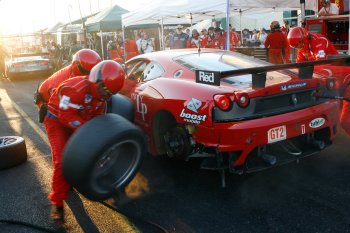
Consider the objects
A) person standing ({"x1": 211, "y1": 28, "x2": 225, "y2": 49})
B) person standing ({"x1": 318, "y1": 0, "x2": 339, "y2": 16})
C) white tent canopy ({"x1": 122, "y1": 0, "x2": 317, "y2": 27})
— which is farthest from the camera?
person standing ({"x1": 211, "y1": 28, "x2": 225, "y2": 49})

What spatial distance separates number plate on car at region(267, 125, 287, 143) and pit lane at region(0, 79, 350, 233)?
21.8 inches

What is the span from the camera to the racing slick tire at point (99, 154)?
113 inches

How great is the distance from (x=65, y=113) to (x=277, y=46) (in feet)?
26.2

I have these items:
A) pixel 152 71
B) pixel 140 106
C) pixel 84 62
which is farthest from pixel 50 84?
pixel 152 71

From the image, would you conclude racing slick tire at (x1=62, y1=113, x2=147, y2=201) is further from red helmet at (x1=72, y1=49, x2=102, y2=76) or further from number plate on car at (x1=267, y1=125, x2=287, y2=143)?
number plate on car at (x1=267, y1=125, x2=287, y2=143)

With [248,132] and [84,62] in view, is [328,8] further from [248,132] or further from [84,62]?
[84,62]

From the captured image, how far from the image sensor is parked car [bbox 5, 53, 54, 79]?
15.2 m

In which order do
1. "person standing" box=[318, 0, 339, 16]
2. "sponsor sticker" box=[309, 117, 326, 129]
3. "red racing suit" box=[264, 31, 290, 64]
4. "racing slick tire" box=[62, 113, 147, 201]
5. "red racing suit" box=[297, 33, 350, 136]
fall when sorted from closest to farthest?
"racing slick tire" box=[62, 113, 147, 201]
"sponsor sticker" box=[309, 117, 326, 129]
"red racing suit" box=[297, 33, 350, 136]
"person standing" box=[318, 0, 339, 16]
"red racing suit" box=[264, 31, 290, 64]

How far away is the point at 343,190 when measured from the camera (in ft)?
11.8

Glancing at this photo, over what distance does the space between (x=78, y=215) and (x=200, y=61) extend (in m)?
2.21

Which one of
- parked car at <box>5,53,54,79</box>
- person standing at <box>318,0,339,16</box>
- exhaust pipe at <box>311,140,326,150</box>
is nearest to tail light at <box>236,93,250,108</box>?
exhaust pipe at <box>311,140,326,150</box>

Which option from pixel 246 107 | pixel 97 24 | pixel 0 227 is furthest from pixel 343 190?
pixel 97 24

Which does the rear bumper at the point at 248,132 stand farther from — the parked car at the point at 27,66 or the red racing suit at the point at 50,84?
the parked car at the point at 27,66

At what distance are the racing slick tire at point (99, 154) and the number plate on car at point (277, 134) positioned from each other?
114cm
